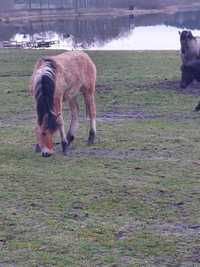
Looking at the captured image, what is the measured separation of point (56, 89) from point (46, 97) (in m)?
0.27

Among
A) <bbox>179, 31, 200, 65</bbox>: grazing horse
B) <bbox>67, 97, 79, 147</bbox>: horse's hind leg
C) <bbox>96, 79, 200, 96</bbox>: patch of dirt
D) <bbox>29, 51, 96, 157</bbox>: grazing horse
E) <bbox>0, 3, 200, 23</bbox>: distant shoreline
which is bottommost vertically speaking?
<bbox>0, 3, 200, 23</bbox>: distant shoreline

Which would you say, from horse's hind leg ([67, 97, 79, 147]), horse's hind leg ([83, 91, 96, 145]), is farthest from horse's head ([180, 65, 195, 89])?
horse's hind leg ([67, 97, 79, 147])

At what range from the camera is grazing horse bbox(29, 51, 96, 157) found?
8.84m

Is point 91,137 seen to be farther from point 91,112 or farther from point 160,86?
point 160,86

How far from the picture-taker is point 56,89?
9.02 m

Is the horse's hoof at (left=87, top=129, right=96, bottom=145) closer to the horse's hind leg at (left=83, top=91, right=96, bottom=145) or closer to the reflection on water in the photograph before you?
the horse's hind leg at (left=83, top=91, right=96, bottom=145)

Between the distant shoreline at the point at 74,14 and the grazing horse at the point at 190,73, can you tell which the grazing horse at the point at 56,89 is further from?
the distant shoreline at the point at 74,14

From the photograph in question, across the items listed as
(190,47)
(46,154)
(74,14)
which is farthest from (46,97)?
(74,14)

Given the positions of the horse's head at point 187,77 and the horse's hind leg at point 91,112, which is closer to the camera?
the horse's hind leg at point 91,112

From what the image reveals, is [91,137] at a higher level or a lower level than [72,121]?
lower

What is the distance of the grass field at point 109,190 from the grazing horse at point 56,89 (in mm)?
226

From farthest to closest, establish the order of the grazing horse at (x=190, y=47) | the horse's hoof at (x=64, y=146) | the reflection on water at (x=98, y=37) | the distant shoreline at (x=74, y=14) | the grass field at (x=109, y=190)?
the distant shoreline at (x=74, y=14) → the reflection on water at (x=98, y=37) → the grazing horse at (x=190, y=47) → the horse's hoof at (x=64, y=146) → the grass field at (x=109, y=190)

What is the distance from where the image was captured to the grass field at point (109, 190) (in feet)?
18.3

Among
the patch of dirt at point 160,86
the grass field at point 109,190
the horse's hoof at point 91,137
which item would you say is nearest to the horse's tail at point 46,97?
the grass field at point 109,190
